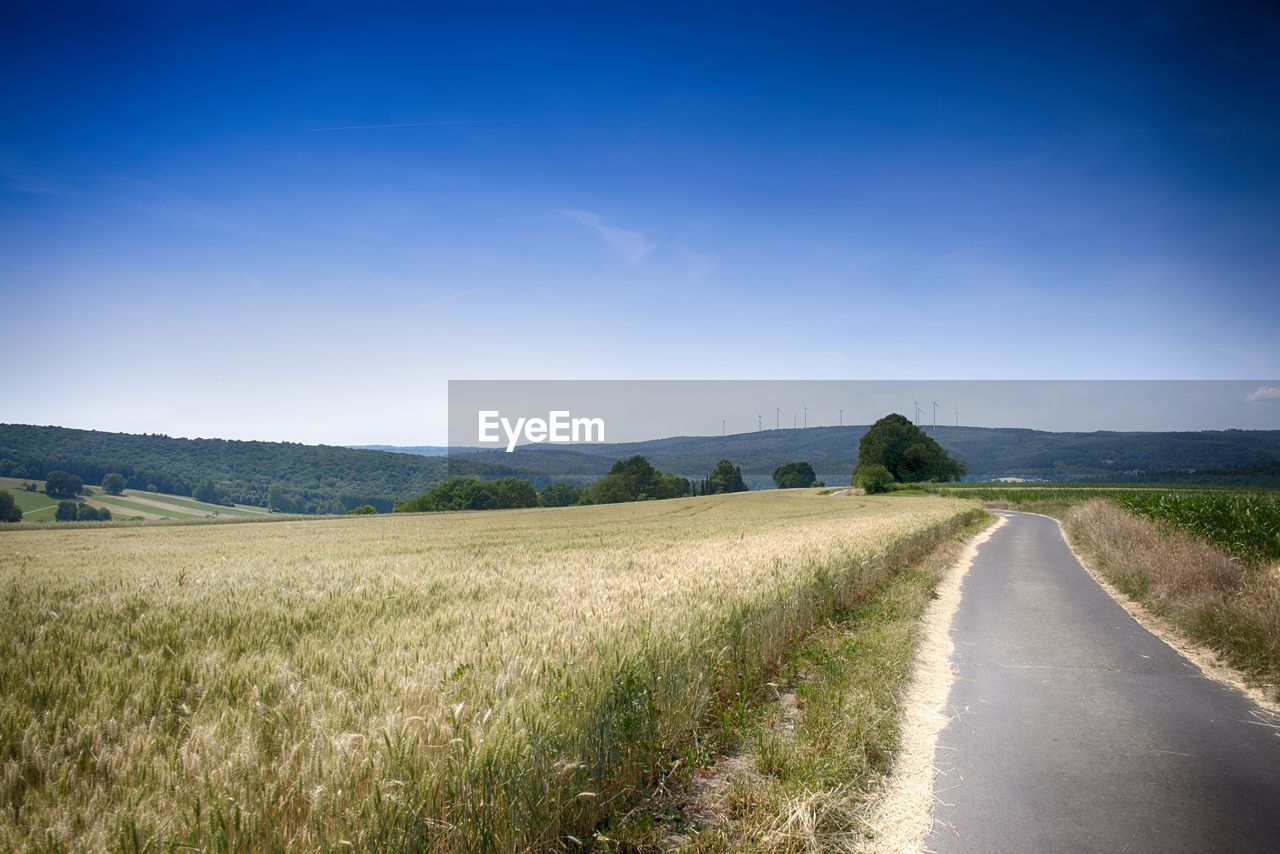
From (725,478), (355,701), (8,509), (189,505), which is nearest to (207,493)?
(189,505)

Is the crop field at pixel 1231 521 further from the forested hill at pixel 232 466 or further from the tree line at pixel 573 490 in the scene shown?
the tree line at pixel 573 490

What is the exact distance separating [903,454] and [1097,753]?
336ft

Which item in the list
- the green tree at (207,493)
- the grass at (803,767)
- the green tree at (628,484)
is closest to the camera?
the grass at (803,767)

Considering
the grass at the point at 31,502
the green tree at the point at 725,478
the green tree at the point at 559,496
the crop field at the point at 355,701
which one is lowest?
the green tree at the point at 559,496

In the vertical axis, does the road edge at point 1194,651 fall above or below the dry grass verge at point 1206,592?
below

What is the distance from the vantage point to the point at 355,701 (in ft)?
11.4

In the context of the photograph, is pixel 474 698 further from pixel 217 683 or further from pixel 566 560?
pixel 566 560

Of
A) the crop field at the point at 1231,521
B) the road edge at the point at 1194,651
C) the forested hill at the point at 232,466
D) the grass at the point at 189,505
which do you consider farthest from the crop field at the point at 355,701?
the forested hill at the point at 232,466

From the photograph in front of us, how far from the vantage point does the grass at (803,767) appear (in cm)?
374

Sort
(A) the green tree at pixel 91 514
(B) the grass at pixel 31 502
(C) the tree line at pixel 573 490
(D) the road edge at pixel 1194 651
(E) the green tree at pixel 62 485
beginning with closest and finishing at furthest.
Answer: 1. (D) the road edge at pixel 1194 651
2. (B) the grass at pixel 31 502
3. (A) the green tree at pixel 91 514
4. (E) the green tree at pixel 62 485
5. (C) the tree line at pixel 573 490

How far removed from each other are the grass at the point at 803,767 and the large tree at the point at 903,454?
9579 centimetres

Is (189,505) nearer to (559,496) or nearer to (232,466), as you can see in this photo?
(232,466)

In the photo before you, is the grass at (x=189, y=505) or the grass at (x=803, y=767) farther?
the grass at (x=189, y=505)

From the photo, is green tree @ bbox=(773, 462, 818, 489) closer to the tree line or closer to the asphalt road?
the tree line
